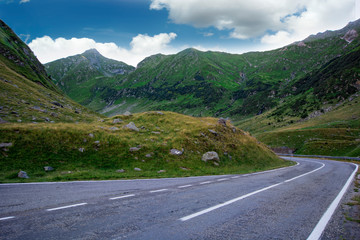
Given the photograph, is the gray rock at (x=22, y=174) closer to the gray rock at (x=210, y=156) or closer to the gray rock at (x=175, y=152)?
the gray rock at (x=175, y=152)

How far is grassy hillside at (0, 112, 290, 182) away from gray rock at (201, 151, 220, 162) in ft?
1.89

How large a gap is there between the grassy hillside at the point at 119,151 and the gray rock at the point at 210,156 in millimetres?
576

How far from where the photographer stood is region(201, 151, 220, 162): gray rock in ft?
77.1

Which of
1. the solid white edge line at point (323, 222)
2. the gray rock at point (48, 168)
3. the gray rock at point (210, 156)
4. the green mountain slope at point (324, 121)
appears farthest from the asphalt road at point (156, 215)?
the green mountain slope at point (324, 121)

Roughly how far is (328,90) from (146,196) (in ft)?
693

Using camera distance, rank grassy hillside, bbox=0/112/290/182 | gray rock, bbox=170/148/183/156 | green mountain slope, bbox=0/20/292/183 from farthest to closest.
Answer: gray rock, bbox=170/148/183/156 → green mountain slope, bbox=0/20/292/183 → grassy hillside, bbox=0/112/290/182

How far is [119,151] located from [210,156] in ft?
37.8

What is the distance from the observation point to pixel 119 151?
20.0m

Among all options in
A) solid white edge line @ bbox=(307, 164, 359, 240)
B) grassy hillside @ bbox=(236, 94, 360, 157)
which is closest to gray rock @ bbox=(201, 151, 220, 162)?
solid white edge line @ bbox=(307, 164, 359, 240)

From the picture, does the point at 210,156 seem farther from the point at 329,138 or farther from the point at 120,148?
the point at 329,138

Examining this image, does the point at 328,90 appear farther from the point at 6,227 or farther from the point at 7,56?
the point at 7,56

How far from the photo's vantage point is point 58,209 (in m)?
6.65

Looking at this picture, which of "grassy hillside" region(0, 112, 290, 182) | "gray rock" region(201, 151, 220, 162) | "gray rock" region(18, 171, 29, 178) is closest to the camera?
"gray rock" region(18, 171, 29, 178)

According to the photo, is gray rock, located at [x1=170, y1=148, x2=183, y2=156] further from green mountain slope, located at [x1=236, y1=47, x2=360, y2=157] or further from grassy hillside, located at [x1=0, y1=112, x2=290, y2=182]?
green mountain slope, located at [x1=236, y1=47, x2=360, y2=157]
